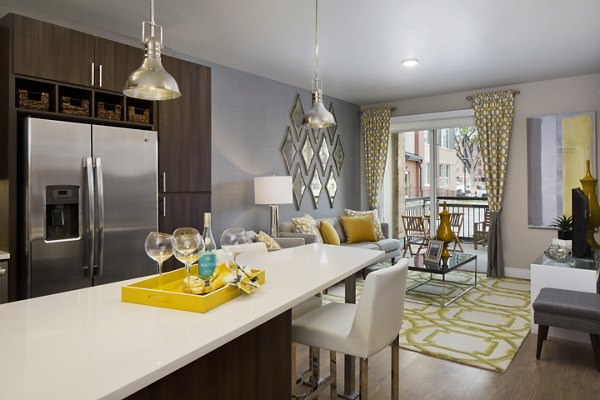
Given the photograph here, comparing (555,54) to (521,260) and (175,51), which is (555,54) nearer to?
(521,260)

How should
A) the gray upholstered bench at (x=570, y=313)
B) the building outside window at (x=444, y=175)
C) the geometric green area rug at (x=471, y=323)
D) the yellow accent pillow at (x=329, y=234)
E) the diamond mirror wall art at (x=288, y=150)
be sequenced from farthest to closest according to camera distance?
1. the building outside window at (x=444, y=175)
2. the diamond mirror wall art at (x=288, y=150)
3. the yellow accent pillow at (x=329, y=234)
4. the geometric green area rug at (x=471, y=323)
5. the gray upholstered bench at (x=570, y=313)

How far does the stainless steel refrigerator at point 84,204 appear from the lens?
2.66 meters

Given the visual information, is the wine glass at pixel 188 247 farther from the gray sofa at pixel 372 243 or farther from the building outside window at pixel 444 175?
the building outside window at pixel 444 175

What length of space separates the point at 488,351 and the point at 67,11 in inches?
166

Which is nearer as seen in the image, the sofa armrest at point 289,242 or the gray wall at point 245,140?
the sofa armrest at point 289,242

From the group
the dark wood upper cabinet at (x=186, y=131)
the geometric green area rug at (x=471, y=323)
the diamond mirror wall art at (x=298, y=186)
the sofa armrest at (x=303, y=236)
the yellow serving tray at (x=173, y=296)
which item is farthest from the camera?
the diamond mirror wall art at (x=298, y=186)

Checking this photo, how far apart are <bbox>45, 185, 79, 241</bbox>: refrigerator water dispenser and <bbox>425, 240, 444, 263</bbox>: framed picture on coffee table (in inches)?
141

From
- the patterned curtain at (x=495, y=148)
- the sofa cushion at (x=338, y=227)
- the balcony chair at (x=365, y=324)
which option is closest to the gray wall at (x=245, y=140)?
the sofa cushion at (x=338, y=227)

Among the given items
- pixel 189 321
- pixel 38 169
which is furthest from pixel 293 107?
pixel 189 321

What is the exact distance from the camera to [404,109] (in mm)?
6746

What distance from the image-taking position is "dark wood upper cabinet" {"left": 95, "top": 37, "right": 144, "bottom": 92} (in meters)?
3.05

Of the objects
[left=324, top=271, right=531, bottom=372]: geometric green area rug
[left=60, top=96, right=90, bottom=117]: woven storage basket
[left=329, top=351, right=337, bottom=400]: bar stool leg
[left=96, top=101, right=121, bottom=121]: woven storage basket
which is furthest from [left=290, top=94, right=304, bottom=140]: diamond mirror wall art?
[left=329, top=351, right=337, bottom=400]: bar stool leg

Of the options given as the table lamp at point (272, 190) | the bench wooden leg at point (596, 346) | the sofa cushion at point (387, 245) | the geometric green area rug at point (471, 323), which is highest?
the table lamp at point (272, 190)

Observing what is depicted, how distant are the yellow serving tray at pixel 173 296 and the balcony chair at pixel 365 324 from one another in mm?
520
